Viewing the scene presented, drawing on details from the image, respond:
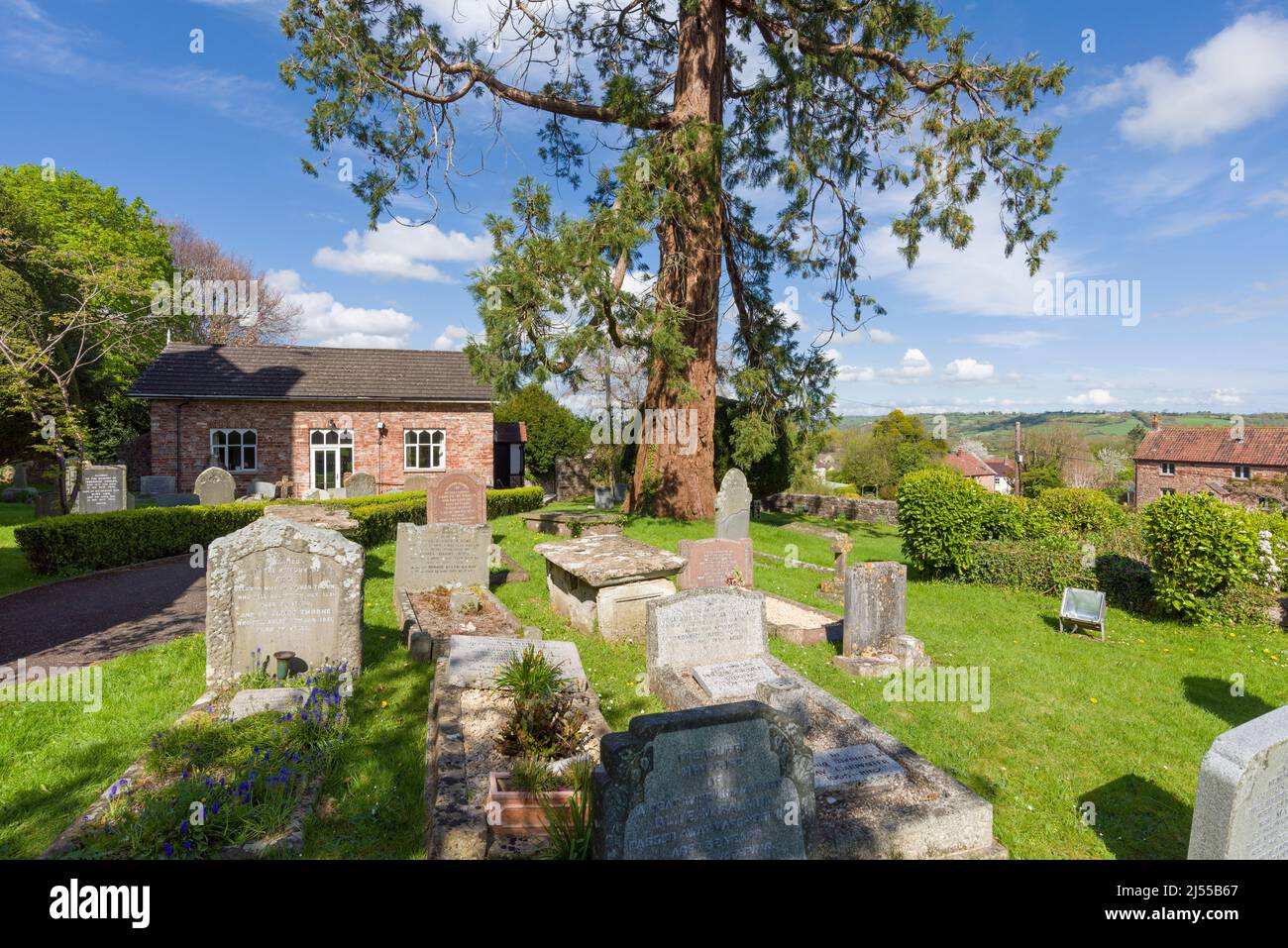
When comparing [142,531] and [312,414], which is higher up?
[312,414]

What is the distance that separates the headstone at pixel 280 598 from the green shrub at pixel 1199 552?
11901mm

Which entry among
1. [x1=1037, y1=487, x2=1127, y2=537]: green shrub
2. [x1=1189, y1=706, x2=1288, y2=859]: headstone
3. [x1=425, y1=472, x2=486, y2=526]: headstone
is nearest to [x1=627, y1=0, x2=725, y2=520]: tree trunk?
[x1=425, y1=472, x2=486, y2=526]: headstone

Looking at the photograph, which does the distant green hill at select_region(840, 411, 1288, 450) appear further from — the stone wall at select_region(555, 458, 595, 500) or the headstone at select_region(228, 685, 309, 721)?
the headstone at select_region(228, 685, 309, 721)

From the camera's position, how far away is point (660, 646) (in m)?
6.72

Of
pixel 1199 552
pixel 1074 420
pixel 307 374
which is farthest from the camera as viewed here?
pixel 1074 420

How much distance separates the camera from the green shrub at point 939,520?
13078 mm

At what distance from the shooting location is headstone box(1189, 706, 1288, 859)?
330cm

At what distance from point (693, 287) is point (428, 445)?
46.8ft

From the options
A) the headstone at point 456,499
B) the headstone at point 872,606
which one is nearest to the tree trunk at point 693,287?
the headstone at point 456,499

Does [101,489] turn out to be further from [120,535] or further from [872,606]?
[872,606]

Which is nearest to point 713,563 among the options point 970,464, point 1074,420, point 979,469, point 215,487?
point 215,487

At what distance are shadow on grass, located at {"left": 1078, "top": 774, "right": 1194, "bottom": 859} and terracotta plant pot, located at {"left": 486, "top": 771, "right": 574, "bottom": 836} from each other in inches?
150

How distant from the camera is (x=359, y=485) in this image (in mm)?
21625
